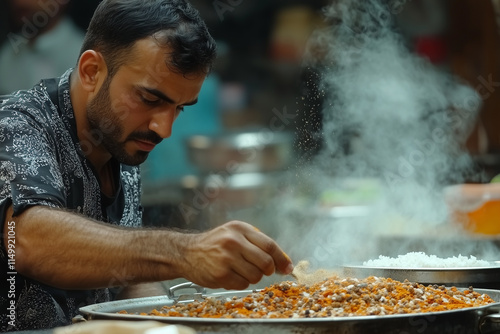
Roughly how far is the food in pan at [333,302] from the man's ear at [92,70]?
3.26 feet

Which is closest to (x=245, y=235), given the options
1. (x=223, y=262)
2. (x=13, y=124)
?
(x=223, y=262)

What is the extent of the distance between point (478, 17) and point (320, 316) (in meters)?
5.00

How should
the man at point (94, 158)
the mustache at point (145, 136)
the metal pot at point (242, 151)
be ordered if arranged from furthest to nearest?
the metal pot at point (242, 151) → the mustache at point (145, 136) → the man at point (94, 158)

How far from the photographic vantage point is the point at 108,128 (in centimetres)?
256

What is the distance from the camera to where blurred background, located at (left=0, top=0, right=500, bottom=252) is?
170 inches

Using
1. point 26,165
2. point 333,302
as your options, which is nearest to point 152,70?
point 26,165

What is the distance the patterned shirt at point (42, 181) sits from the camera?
2080 mm

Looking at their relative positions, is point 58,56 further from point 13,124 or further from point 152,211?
point 13,124

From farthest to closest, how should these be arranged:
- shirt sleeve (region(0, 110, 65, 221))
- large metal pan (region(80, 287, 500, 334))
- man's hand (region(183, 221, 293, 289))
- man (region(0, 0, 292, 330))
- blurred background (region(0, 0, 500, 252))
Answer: blurred background (region(0, 0, 500, 252))
shirt sleeve (region(0, 110, 65, 221))
man (region(0, 0, 292, 330))
man's hand (region(183, 221, 293, 289))
large metal pan (region(80, 287, 500, 334))

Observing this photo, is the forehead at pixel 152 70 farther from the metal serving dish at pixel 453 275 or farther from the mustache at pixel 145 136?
the metal serving dish at pixel 453 275

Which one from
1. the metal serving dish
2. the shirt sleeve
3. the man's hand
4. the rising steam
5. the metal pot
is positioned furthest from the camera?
the metal pot

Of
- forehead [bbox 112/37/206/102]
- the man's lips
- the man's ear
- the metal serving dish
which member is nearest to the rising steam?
the metal serving dish

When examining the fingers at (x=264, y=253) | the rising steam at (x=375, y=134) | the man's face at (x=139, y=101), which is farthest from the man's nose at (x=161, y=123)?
the rising steam at (x=375, y=134)

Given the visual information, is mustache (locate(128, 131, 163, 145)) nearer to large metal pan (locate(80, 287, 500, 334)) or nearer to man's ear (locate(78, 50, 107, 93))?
man's ear (locate(78, 50, 107, 93))
